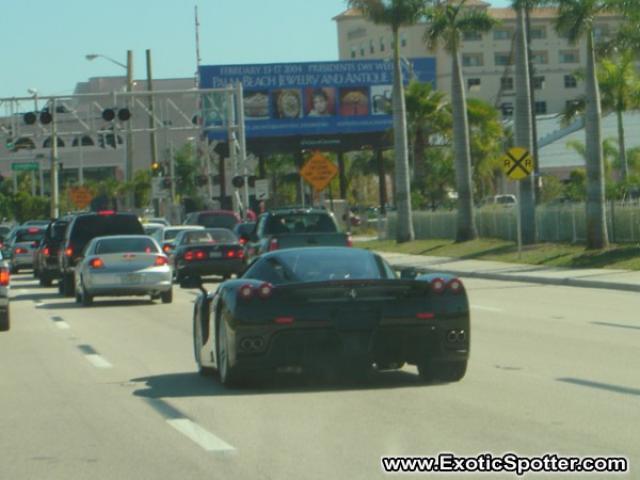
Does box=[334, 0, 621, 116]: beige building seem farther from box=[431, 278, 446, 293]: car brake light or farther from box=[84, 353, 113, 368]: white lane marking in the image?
box=[431, 278, 446, 293]: car brake light

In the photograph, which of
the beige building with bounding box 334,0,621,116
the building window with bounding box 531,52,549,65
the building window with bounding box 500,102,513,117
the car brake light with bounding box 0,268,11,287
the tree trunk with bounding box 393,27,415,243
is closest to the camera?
the car brake light with bounding box 0,268,11,287

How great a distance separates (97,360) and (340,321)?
5.47 metres

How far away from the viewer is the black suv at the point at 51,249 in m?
37.6

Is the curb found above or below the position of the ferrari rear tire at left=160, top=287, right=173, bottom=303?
below

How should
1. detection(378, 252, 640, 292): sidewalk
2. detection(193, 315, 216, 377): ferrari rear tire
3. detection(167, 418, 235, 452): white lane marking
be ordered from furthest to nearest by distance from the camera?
detection(378, 252, 640, 292): sidewalk < detection(193, 315, 216, 377): ferrari rear tire < detection(167, 418, 235, 452): white lane marking

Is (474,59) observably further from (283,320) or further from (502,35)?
(283,320)

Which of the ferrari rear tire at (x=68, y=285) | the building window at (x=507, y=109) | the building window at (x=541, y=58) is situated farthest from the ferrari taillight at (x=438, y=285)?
the building window at (x=541, y=58)

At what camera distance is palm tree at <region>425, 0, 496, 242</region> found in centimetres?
4681

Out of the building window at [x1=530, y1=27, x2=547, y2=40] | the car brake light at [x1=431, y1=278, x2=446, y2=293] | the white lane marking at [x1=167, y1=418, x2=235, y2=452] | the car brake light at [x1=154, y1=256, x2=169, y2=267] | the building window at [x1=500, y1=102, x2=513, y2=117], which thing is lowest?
the white lane marking at [x1=167, y1=418, x2=235, y2=452]

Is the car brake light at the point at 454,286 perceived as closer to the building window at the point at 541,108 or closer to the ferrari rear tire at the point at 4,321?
the ferrari rear tire at the point at 4,321

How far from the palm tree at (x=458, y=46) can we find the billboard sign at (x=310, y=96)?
1166 inches

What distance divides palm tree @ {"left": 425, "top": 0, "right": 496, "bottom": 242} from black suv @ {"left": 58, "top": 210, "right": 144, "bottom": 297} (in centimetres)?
1593

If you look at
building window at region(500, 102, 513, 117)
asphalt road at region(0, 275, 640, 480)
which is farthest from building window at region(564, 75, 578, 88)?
asphalt road at region(0, 275, 640, 480)

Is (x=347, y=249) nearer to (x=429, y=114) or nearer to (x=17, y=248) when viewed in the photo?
(x=17, y=248)
